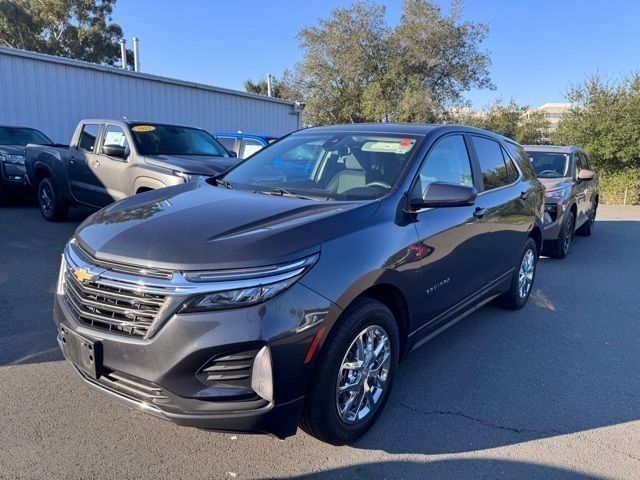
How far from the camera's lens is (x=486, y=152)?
15.0 feet

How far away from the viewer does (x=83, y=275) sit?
2545 mm

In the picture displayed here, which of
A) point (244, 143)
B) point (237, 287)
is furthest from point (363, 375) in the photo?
point (244, 143)

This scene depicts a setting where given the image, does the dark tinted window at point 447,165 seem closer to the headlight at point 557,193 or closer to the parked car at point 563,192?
the parked car at point 563,192

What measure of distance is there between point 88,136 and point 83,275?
672cm

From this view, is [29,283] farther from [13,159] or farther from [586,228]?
[586,228]

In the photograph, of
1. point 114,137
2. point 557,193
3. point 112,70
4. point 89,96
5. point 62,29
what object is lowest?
point 557,193

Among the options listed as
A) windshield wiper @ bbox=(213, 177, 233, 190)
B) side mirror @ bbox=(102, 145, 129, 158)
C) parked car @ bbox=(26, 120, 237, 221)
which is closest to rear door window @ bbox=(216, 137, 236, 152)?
parked car @ bbox=(26, 120, 237, 221)

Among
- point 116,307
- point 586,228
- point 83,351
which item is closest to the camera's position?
point 116,307

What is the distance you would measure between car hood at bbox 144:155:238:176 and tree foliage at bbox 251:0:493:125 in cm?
2579

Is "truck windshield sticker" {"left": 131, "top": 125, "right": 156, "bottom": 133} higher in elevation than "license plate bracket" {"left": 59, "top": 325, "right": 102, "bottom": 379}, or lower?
higher

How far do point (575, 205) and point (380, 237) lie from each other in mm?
7046

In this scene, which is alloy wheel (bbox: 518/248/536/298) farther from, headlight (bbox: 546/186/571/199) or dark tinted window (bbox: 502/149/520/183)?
headlight (bbox: 546/186/571/199)

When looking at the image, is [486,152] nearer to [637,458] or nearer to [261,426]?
[637,458]

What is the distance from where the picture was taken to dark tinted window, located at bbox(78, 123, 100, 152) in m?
8.26
